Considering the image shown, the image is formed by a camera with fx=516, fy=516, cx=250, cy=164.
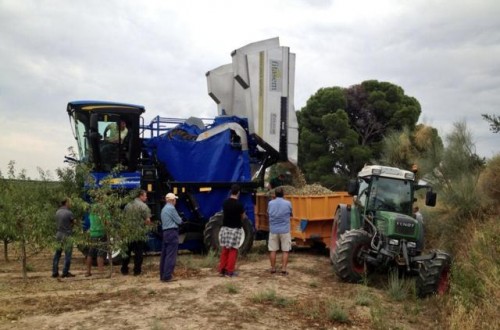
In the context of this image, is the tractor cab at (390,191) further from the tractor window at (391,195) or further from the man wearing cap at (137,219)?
the man wearing cap at (137,219)

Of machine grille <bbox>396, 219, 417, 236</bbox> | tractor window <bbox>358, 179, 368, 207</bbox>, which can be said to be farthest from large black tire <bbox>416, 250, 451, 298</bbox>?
tractor window <bbox>358, 179, 368, 207</bbox>

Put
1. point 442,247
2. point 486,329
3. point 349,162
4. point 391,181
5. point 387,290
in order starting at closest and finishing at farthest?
point 486,329 < point 387,290 < point 391,181 < point 442,247 < point 349,162

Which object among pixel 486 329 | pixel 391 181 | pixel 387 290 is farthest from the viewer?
pixel 391 181

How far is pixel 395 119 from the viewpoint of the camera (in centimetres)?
2616

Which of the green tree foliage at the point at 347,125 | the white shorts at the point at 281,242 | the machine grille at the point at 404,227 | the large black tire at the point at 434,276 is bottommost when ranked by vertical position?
the large black tire at the point at 434,276

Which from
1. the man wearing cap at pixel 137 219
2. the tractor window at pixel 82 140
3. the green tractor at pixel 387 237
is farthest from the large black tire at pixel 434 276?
the tractor window at pixel 82 140

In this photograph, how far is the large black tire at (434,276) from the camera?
8.52m

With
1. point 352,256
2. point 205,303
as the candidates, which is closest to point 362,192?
point 352,256

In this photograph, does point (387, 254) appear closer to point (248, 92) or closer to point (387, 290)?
point (387, 290)

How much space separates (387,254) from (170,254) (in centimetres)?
387

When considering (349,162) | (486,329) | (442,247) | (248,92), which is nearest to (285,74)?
(248,92)

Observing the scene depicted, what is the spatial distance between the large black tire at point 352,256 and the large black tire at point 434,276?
3.32 feet

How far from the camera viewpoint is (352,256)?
30.1 feet

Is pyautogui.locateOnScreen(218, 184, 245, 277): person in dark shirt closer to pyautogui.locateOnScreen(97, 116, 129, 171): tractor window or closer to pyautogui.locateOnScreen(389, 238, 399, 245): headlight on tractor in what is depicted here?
pyautogui.locateOnScreen(389, 238, 399, 245): headlight on tractor
